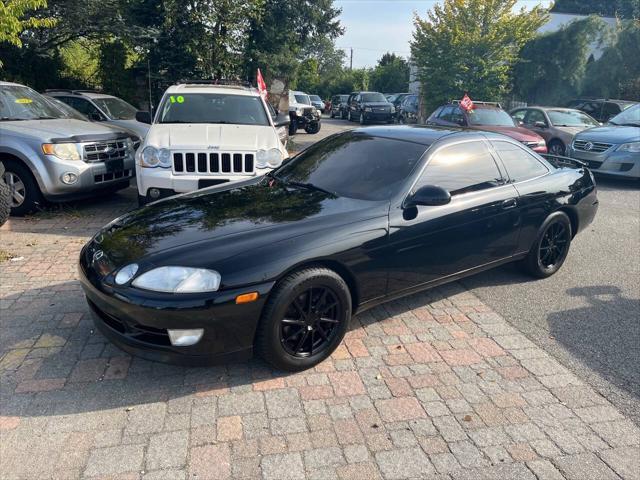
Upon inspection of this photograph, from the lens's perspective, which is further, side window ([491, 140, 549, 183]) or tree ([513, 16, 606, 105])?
tree ([513, 16, 606, 105])

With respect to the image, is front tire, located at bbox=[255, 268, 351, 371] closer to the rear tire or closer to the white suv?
the white suv

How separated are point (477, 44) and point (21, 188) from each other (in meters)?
15.8

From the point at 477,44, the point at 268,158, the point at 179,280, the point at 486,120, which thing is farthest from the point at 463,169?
the point at 477,44

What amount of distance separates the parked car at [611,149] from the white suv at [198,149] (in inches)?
288

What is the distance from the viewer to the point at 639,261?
567cm

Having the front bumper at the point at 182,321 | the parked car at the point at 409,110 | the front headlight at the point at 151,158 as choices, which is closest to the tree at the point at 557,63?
the parked car at the point at 409,110

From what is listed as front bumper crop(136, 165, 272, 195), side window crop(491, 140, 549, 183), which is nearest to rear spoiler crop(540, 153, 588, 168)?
side window crop(491, 140, 549, 183)

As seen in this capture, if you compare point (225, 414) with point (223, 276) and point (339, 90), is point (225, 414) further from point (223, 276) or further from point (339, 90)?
point (339, 90)

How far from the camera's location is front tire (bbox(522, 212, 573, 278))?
15.6ft

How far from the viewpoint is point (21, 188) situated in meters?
6.48

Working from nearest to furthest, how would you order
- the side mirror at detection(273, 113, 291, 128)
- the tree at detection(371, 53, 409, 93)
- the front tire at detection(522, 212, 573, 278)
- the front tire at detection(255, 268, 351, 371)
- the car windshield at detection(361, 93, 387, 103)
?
the front tire at detection(255, 268, 351, 371)
the front tire at detection(522, 212, 573, 278)
the side mirror at detection(273, 113, 291, 128)
the car windshield at detection(361, 93, 387, 103)
the tree at detection(371, 53, 409, 93)

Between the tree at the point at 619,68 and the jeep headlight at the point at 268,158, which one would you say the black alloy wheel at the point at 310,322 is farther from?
the tree at the point at 619,68

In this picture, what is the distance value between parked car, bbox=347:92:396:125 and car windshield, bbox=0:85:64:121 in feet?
65.2

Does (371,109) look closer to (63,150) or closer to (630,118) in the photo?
(630,118)
